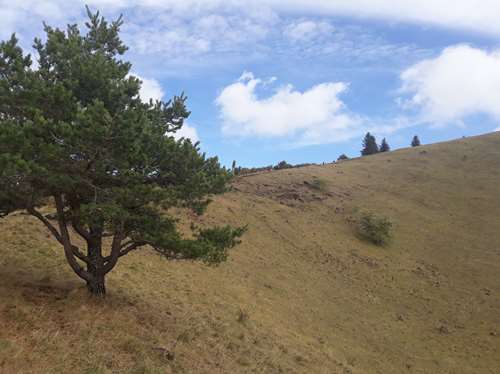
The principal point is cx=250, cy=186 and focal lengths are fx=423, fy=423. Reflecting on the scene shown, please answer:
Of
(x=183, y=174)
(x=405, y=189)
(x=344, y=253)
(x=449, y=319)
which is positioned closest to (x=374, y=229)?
(x=344, y=253)

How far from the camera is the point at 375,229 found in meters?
34.1

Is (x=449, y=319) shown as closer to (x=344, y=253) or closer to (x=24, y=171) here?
(x=344, y=253)

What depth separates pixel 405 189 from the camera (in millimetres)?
49562

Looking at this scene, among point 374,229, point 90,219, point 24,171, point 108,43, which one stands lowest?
point 374,229

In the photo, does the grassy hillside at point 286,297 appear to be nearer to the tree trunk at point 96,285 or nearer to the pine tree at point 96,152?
the tree trunk at point 96,285

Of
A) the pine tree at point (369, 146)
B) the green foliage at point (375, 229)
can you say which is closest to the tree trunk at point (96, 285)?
the green foliage at point (375, 229)

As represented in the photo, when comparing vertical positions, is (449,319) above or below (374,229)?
below

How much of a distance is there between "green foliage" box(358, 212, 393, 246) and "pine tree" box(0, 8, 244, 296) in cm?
2371

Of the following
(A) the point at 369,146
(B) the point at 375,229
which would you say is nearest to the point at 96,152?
(B) the point at 375,229

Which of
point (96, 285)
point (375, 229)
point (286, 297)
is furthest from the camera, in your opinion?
point (375, 229)

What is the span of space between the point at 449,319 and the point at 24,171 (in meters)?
23.5

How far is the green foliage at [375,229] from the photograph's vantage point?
33781 millimetres

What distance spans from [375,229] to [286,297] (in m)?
14.6

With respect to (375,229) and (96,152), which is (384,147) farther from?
(96,152)
